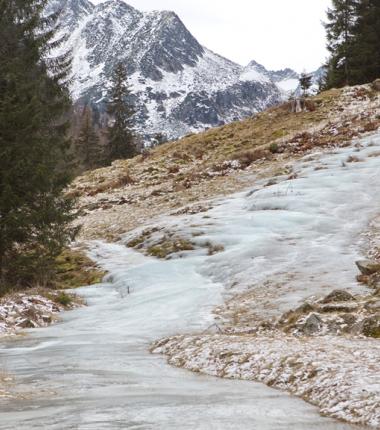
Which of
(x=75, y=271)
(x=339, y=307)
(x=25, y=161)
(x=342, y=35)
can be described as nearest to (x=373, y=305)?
(x=339, y=307)

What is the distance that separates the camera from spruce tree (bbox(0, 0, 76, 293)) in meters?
16.3

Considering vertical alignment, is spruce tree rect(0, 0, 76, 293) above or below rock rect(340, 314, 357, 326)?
above

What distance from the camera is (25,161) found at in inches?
640

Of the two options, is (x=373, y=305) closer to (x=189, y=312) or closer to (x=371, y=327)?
(x=371, y=327)

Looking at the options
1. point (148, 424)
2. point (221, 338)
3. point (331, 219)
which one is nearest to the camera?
point (148, 424)

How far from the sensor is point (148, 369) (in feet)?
26.4

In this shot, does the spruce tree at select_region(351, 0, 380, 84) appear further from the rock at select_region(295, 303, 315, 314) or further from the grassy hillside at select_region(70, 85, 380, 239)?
the rock at select_region(295, 303, 315, 314)

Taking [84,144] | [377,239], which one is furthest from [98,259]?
[84,144]

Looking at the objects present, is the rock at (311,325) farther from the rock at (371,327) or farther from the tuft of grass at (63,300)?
the tuft of grass at (63,300)

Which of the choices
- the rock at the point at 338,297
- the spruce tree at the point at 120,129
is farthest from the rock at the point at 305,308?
the spruce tree at the point at 120,129

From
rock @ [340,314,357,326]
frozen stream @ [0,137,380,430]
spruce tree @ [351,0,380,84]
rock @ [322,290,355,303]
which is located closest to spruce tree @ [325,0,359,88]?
spruce tree @ [351,0,380,84]

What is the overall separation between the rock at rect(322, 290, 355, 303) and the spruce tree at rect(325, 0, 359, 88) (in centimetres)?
3858

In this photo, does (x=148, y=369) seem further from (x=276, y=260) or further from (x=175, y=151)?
(x=175, y=151)

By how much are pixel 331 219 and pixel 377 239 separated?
2.66m
